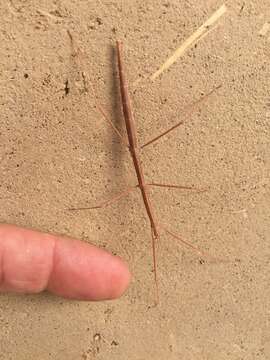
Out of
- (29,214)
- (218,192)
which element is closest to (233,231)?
(218,192)

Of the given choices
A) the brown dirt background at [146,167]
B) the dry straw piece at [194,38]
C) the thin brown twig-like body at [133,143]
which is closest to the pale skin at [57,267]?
the brown dirt background at [146,167]

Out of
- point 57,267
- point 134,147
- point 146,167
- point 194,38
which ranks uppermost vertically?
point 194,38

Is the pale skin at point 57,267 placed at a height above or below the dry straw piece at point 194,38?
below

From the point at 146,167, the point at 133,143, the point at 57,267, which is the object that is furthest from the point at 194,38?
the point at 57,267

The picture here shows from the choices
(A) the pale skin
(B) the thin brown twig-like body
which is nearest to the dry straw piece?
(B) the thin brown twig-like body

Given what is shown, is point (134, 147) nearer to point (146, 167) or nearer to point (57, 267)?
point (146, 167)

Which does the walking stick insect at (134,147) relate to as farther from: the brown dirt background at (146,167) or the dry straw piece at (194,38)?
the dry straw piece at (194,38)
